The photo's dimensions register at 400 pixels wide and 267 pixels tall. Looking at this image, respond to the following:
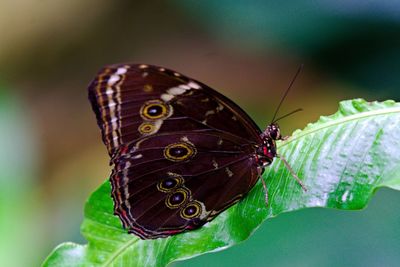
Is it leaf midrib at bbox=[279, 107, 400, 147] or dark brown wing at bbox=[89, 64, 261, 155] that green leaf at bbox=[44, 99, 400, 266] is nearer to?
leaf midrib at bbox=[279, 107, 400, 147]

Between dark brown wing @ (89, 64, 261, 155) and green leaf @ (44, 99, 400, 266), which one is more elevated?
dark brown wing @ (89, 64, 261, 155)

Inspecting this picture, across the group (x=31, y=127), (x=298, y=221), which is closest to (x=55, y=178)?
(x=31, y=127)

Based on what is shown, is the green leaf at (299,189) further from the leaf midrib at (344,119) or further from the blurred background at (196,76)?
the blurred background at (196,76)

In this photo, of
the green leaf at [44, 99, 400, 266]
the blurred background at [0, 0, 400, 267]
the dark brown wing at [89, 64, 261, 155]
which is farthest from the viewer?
the blurred background at [0, 0, 400, 267]

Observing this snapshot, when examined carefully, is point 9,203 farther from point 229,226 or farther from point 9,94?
point 229,226

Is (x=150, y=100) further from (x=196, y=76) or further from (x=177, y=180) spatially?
(x=196, y=76)

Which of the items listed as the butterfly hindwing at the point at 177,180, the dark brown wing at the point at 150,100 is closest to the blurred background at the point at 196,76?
the butterfly hindwing at the point at 177,180

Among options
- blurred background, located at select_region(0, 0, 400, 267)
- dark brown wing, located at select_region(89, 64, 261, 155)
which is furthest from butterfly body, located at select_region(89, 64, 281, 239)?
blurred background, located at select_region(0, 0, 400, 267)

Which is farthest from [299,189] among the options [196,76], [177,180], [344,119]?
[196,76]
